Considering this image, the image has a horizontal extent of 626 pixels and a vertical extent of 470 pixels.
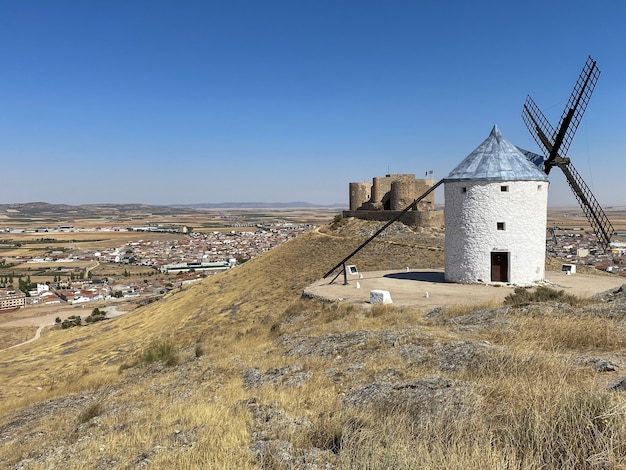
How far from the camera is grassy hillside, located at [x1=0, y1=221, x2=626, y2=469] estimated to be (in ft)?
12.3

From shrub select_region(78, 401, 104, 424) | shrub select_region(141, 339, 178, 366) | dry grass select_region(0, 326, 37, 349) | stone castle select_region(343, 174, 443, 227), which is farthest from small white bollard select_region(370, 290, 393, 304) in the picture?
→ dry grass select_region(0, 326, 37, 349)

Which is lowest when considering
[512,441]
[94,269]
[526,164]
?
[94,269]

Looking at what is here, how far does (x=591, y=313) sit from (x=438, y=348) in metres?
4.09

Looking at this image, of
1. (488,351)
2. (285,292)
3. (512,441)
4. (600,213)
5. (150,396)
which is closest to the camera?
(512,441)

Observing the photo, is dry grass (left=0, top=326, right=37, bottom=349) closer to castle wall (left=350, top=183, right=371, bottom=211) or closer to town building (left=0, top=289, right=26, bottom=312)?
town building (left=0, top=289, right=26, bottom=312)

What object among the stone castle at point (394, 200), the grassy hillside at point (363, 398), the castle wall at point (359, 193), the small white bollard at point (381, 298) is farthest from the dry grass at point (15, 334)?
the small white bollard at point (381, 298)

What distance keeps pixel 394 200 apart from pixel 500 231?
19.1 metres

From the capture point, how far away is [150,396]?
862cm

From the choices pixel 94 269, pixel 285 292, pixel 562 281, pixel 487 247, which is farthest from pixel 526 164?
pixel 94 269

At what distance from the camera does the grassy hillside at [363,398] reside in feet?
12.3

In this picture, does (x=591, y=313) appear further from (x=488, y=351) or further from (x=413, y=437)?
(x=413, y=437)

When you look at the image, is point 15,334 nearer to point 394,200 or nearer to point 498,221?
point 394,200

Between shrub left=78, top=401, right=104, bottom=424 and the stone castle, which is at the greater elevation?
the stone castle

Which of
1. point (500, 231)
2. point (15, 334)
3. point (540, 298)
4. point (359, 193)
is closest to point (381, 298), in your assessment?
point (540, 298)
